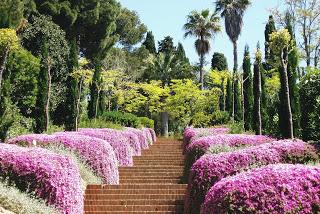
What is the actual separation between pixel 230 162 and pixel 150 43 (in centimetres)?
4919

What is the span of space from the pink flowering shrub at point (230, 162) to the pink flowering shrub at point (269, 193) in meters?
1.56

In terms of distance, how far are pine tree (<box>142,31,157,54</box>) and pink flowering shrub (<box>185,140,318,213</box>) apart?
47976mm

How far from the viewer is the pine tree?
56406mm

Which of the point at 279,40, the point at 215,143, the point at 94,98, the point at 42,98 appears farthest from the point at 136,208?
the point at 94,98

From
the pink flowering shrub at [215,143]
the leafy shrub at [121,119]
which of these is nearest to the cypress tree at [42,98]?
the leafy shrub at [121,119]

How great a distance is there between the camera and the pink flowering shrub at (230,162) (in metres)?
7.75

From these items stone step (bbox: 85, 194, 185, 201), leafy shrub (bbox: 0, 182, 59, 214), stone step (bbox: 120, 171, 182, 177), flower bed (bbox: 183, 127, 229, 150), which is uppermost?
flower bed (bbox: 183, 127, 229, 150)

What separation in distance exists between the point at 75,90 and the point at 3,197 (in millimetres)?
19305

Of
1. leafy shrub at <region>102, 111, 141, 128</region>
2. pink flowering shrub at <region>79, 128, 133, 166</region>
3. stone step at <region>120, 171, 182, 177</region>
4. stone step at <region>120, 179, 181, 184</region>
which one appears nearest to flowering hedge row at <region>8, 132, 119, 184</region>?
stone step at <region>120, 179, 181, 184</region>

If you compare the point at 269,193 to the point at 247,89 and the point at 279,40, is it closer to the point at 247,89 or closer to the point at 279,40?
the point at 279,40

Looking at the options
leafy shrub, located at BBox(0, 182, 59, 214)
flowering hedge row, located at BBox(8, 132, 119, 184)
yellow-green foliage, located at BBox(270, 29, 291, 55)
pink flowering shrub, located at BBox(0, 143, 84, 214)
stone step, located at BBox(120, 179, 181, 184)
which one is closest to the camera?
leafy shrub, located at BBox(0, 182, 59, 214)

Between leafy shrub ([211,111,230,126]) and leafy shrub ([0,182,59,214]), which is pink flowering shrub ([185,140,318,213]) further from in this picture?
leafy shrub ([211,111,230,126])

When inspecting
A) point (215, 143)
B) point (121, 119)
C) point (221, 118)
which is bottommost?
point (215, 143)

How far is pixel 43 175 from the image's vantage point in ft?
26.5
